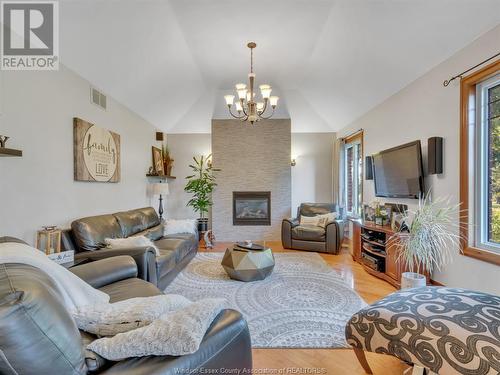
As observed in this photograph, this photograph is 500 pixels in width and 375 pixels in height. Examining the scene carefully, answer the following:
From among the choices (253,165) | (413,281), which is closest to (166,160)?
(253,165)

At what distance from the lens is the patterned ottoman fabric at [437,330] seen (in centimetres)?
123

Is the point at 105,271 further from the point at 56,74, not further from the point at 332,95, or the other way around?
the point at 332,95

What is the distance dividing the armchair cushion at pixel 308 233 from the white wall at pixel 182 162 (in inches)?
105

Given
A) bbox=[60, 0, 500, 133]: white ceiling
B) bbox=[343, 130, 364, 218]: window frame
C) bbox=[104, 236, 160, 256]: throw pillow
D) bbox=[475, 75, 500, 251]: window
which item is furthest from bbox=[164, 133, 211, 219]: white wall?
bbox=[475, 75, 500, 251]: window

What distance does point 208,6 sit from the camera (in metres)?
2.90

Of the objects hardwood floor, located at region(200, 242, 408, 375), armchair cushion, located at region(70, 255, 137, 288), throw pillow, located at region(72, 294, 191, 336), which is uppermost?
throw pillow, located at region(72, 294, 191, 336)

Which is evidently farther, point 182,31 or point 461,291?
point 182,31

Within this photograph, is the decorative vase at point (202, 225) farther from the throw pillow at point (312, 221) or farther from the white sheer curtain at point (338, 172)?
the white sheer curtain at point (338, 172)

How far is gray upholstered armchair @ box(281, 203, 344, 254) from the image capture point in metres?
4.56

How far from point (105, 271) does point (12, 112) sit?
157 cm

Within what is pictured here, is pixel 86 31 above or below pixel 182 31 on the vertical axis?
below

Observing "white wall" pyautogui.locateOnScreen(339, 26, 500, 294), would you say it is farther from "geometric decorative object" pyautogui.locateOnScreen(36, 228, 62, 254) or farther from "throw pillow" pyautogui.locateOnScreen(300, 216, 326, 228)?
"geometric decorative object" pyautogui.locateOnScreen(36, 228, 62, 254)

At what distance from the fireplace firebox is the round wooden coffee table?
2565 millimetres

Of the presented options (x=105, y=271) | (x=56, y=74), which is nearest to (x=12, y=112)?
(x=56, y=74)
